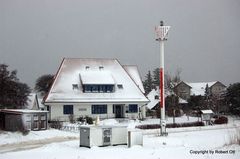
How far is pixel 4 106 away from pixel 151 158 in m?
27.9

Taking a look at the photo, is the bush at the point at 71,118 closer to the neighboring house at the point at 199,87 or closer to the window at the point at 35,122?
the window at the point at 35,122

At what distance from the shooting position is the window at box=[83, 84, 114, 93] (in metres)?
40.0

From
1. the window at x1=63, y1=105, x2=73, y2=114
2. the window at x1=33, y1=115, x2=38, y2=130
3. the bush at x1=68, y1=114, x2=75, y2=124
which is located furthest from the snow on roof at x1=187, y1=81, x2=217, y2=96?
the window at x1=33, y1=115, x2=38, y2=130

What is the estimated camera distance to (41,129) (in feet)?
94.8

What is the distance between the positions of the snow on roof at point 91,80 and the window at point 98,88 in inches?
15.5

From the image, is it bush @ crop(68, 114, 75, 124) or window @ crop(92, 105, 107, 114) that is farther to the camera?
window @ crop(92, 105, 107, 114)

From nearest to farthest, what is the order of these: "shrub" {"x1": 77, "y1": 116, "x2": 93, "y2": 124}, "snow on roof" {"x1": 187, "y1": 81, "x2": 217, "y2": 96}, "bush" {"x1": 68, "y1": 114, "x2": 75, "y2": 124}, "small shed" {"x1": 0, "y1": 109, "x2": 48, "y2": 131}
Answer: "small shed" {"x1": 0, "y1": 109, "x2": 48, "y2": 131}
"shrub" {"x1": 77, "y1": 116, "x2": 93, "y2": 124}
"bush" {"x1": 68, "y1": 114, "x2": 75, "y2": 124}
"snow on roof" {"x1": 187, "y1": 81, "x2": 217, "y2": 96}

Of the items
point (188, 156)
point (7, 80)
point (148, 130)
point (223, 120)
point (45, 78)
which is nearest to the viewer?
point (188, 156)

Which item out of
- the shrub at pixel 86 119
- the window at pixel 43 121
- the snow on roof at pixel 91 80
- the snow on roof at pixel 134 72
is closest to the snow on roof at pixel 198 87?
the snow on roof at pixel 134 72

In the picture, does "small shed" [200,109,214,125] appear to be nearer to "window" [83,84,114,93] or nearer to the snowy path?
"window" [83,84,114,93]

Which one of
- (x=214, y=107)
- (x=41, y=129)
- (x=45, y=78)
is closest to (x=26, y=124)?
(x=41, y=129)

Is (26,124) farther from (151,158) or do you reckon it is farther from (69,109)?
(151,158)

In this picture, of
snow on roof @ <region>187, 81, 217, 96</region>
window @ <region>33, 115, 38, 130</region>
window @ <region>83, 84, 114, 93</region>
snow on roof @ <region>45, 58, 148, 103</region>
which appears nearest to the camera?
window @ <region>33, 115, 38, 130</region>

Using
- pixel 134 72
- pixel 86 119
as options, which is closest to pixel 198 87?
pixel 134 72
